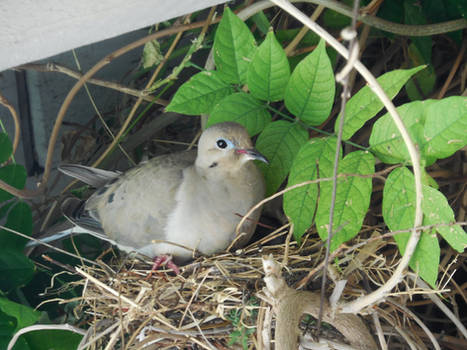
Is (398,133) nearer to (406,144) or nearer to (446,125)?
(446,125)

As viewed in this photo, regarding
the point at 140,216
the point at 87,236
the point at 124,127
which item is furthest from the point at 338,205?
the point at 87,236

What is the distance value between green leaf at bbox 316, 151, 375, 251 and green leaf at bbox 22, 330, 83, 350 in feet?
2.25

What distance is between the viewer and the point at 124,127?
1414 millimetres

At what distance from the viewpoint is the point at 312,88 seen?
980 millimetres

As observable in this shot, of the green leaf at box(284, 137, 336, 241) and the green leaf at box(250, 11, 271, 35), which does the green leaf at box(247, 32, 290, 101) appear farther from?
the green leaf at box(250, 11, 271, 35)

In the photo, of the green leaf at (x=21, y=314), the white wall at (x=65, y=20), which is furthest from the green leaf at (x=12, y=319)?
the white wall at (x=65, y=20)

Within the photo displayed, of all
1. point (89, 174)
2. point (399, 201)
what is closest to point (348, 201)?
point (399, 201)

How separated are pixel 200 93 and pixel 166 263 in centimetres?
36

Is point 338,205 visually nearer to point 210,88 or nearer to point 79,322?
point 210,88

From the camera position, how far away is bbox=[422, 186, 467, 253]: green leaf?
2.72ft

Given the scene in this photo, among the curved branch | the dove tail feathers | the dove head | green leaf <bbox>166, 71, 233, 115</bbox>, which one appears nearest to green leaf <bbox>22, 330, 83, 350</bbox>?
the dove tail feathers

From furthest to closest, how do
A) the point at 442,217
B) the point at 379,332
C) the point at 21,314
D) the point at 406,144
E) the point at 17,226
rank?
the point at 17,226
the point at 21,314
the point at 379,332
the point at 442,217
the point at 406,144

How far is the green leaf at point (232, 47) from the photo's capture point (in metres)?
1.03

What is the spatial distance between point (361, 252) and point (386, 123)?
275mm
